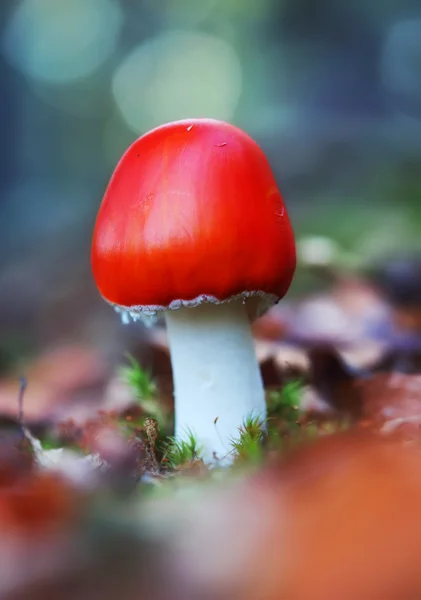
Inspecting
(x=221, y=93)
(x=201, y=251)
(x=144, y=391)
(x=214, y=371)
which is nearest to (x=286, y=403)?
(x=214, y=371)

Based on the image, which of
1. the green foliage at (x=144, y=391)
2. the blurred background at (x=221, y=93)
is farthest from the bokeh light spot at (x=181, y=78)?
the green foliage at (x=144, y=391)

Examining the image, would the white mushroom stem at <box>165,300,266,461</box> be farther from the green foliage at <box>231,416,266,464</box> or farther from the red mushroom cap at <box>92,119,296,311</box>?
the red mushroom cap at <box>92,119,296,311</box>

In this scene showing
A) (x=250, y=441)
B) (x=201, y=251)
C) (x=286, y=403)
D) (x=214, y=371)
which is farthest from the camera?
(x=286, y=403)

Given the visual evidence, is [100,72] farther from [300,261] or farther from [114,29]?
[300,261]

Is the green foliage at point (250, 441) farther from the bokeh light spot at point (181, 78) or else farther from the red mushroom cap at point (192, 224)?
the bokeh light spot at point (181, 78)

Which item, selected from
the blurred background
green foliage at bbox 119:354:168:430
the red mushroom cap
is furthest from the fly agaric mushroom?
the blurred background

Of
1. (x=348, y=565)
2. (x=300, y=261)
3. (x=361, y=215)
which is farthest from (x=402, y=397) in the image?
(x=361, y=215)

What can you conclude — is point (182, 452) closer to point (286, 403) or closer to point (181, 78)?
point (286, 403)
